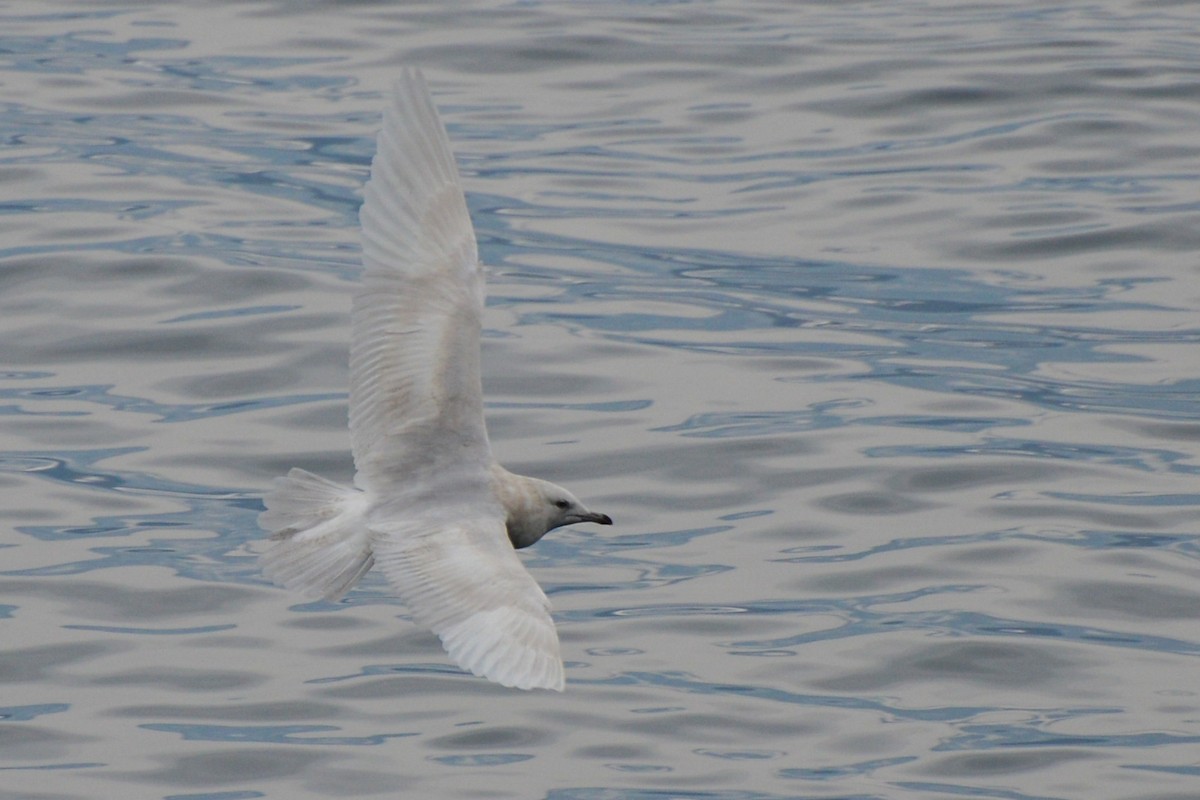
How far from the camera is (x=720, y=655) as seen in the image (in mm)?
8375

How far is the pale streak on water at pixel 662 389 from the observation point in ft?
25.7

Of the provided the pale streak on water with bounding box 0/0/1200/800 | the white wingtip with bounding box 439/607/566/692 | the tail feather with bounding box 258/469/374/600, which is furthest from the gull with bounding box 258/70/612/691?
the pale streak on water with bounding box 0/0/1200/800

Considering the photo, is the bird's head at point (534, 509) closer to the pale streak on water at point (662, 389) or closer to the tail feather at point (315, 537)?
the tail feather at point (315, 537)

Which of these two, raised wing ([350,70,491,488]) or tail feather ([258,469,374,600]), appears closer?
tail feather ([258,469,374,600])

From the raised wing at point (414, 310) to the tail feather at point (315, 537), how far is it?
145 mm

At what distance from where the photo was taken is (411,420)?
7000 mm

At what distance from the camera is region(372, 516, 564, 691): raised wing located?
591 cm

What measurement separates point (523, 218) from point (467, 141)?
1.18m

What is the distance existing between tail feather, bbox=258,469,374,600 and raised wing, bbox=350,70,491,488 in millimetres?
145

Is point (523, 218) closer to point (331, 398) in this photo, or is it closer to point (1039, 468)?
point (331, 398)

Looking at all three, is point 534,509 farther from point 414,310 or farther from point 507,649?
point 507,649

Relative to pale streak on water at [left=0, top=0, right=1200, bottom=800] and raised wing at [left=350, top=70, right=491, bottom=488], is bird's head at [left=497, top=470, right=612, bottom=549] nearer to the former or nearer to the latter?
raised wing at [left=350, top=70, right=491, bottom=488]

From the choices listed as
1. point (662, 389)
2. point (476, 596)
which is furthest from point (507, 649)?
point (662, 389)

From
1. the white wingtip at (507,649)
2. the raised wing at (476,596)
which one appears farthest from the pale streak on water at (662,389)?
the white wingtip at (507,649)
